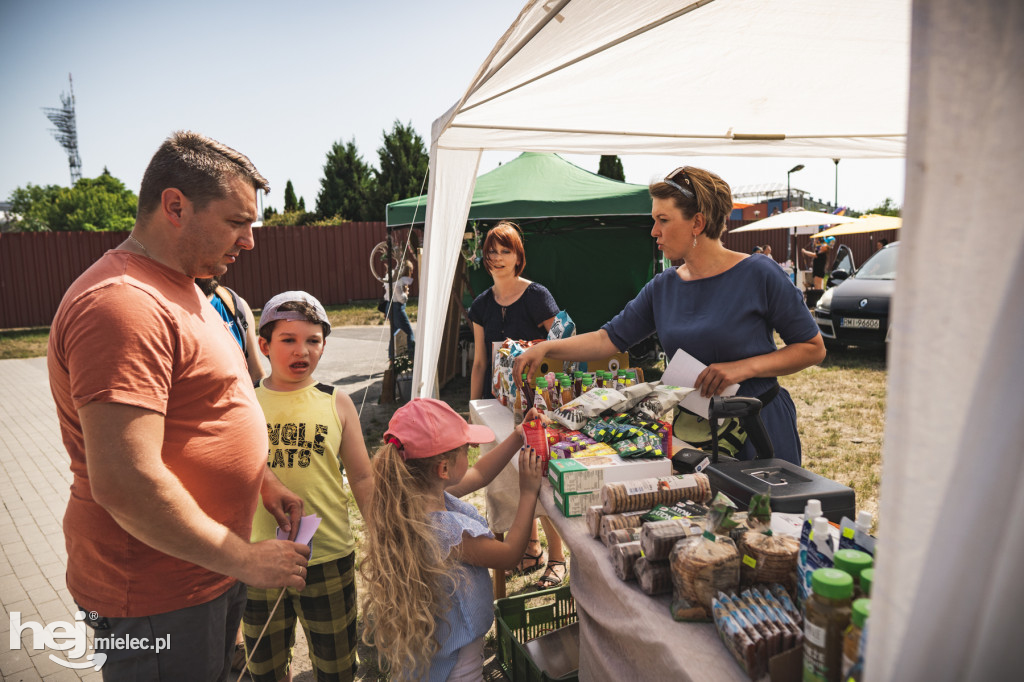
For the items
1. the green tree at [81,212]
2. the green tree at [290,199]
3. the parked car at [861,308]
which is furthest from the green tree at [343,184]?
the parked car at [861,308]

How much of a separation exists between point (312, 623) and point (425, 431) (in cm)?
96

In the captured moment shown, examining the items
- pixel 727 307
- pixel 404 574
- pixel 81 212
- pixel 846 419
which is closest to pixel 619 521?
pixel 404 574

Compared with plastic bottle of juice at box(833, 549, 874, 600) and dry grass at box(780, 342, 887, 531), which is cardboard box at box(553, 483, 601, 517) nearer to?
plastic bottle of juice at box(833, 549, 874, 600)

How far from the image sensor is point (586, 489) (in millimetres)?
1708

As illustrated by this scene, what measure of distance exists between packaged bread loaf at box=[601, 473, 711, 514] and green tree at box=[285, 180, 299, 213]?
136ft

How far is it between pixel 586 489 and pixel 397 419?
1.95 feet

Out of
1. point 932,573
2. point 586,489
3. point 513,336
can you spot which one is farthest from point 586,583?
point 513,336

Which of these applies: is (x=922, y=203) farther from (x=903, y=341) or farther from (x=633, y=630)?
(x=633, y=630)

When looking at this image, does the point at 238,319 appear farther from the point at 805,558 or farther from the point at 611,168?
the point at 611,168

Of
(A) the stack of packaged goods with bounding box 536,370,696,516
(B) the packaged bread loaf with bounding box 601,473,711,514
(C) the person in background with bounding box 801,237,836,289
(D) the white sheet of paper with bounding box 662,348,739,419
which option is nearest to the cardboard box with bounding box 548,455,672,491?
(A) the stack of packaged goods with bounding box 536,370,696,516

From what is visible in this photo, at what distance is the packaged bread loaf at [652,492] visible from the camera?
1.54m

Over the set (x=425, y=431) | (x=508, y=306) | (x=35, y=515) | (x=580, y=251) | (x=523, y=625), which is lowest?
(x=35, y=515)

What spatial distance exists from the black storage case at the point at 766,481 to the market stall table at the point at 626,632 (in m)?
0.36

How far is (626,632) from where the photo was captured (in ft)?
4.21
